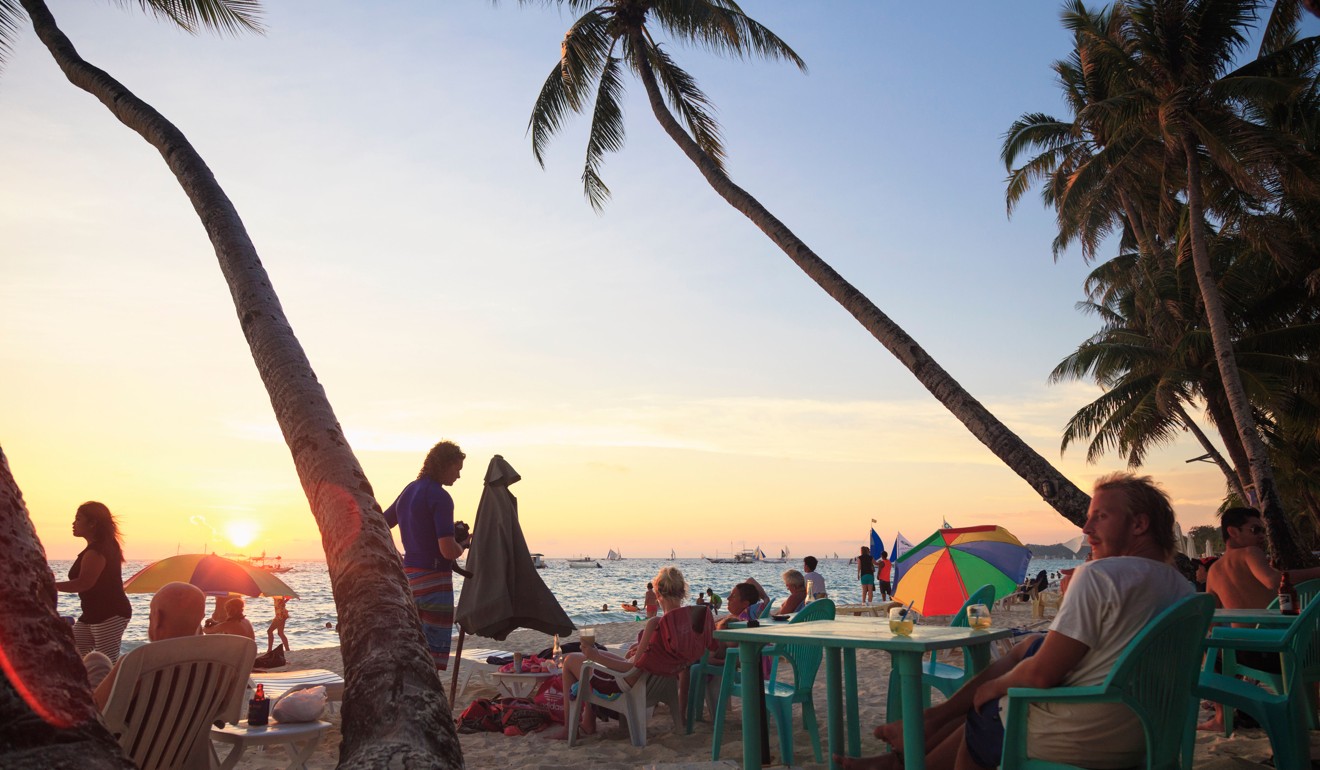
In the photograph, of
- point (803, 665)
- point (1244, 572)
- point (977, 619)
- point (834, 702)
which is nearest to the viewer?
point (977, 619)

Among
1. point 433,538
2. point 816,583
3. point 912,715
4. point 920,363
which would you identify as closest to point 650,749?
point 433,538

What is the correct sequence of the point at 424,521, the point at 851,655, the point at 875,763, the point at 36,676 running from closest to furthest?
the point at 36,676
the point at 875,763
the point at 851,655
the point at 424,521

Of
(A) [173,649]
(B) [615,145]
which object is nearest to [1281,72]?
(B) [615,145]

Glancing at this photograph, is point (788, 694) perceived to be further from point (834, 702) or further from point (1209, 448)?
point (1209, 448)

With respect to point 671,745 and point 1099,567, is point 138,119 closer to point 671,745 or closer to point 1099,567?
point 671,745

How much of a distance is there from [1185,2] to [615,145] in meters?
9.47

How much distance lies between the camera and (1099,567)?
273 centimetres

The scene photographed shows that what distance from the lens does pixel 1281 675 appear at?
4129mm

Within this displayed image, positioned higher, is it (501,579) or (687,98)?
(687,98)

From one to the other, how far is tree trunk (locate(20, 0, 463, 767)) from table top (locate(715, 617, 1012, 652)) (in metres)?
1.58

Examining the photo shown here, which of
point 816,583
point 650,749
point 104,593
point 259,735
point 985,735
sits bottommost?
point 650,749

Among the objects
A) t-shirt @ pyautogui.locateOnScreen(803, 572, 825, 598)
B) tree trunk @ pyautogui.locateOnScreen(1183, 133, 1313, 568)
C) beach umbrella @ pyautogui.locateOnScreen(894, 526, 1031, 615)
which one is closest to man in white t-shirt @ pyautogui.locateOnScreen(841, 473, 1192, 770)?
beach umbrella @ pyautogui.locateOnScreen(894, 526, 1031, 615)

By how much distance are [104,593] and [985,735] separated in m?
5.17

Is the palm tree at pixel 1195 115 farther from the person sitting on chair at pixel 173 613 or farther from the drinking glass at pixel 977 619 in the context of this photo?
the person sitting on chair at pixel 173 613
